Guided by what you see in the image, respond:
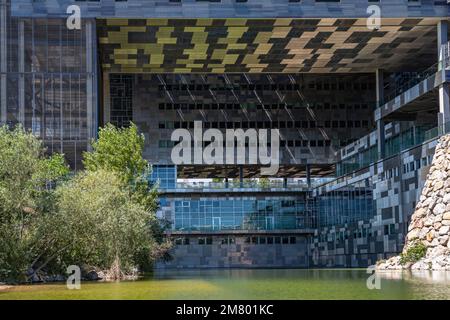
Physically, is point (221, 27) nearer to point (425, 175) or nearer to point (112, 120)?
point (425, 175)

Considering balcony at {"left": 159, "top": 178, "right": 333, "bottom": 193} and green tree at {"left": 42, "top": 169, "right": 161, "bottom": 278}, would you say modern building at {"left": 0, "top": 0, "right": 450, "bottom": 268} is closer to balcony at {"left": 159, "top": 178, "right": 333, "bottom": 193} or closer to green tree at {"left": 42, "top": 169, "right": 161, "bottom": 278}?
balcony at {"left": 159, "top": 178, "right": 333, "bottom": 193}

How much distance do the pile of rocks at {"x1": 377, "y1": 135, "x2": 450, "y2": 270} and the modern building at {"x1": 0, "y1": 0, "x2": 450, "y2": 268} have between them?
197 centimetres

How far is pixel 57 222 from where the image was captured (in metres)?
33.6

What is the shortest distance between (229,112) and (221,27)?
24.5 metres

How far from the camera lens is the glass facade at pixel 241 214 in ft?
268

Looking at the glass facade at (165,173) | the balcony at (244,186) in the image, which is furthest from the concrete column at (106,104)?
the balcony at (244,186)

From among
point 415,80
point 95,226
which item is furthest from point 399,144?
point 95,226

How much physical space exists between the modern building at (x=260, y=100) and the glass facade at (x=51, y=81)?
82mm

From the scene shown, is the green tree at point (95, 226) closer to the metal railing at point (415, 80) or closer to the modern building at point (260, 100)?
the modern building at point (260, 100)

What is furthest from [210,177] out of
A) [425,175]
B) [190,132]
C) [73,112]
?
[425,175]

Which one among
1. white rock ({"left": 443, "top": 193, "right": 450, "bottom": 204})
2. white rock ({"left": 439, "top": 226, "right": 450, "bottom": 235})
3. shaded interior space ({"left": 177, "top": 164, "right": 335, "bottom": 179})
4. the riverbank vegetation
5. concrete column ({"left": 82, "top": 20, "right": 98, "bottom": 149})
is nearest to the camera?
the riverbank vegetation

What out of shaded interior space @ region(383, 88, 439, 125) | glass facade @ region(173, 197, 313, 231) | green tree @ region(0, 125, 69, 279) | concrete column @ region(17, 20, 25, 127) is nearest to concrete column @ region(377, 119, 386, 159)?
shaded interior space @ region(383, 88, 439, 125)

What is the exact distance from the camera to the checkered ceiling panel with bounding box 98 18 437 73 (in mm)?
58406
